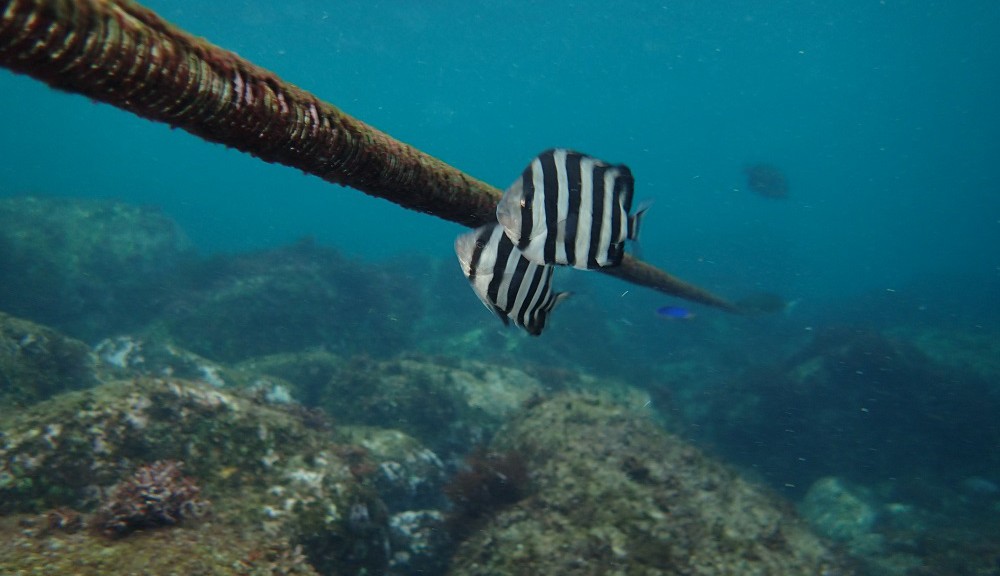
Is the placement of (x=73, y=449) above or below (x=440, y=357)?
below

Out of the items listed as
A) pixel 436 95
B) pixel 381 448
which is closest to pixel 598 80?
pixel 436 95

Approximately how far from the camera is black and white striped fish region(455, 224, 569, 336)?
1964 millimetres

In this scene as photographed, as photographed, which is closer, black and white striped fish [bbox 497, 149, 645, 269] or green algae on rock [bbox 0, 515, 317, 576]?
black and white striped fish [bbox 497, 149, 645, 269]

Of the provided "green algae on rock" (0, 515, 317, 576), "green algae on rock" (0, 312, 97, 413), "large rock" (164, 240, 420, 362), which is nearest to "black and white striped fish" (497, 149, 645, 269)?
"green algae on rock" (0, 515, 317, 576)

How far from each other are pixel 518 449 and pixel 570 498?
4.90ft

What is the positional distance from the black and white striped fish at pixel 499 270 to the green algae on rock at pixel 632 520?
449 cm

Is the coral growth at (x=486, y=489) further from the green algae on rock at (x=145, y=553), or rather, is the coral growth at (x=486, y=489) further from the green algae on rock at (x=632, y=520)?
the green algae on rock at (x=145, y=553)

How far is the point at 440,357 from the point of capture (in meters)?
16.1

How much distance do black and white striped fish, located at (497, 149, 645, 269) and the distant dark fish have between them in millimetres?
33291

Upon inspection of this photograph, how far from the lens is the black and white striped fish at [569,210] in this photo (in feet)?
5.96

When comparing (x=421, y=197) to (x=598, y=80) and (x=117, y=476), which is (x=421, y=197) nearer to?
(x=117, y=476)

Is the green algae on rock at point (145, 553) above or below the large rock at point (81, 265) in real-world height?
above

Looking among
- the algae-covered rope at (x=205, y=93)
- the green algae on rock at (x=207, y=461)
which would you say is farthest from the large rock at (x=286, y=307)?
the algae-covered rope at (x=205, y=93)

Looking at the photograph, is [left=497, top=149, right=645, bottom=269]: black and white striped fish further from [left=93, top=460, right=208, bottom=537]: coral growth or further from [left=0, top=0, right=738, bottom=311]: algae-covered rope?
[left=93, top=460, right=208, bottom=537]: coral growth
